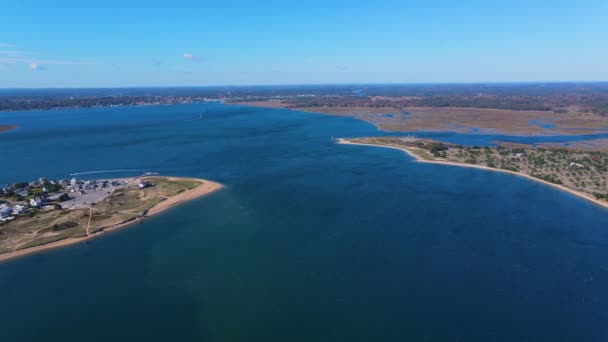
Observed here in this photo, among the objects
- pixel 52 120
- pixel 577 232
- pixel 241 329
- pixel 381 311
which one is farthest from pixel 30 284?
pixel 52 120

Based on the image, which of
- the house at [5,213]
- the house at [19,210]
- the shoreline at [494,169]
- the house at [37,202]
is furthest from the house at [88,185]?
the shoreline at [494,169]

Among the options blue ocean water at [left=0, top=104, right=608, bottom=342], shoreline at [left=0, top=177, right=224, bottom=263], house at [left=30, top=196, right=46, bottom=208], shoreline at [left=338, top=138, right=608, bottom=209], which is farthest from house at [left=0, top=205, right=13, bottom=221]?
shoreline at [left=338, top=138, right=608, bottom=209]

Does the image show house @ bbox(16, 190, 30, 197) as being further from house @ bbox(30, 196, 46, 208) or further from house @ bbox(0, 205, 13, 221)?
house @ bbox(0, 205, 13, 221)

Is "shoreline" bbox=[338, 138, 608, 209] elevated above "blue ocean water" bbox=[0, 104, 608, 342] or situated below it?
above

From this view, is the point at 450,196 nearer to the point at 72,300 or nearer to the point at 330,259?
the point at 330,259

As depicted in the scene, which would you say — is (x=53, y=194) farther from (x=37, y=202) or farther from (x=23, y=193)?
(x=37, y=202)

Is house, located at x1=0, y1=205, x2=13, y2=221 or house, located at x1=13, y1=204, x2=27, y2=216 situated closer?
house, located at x1=0, y1=205, x2=13, y2=221

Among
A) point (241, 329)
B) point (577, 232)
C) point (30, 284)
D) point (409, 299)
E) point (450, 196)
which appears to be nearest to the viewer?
point (241, 329)
